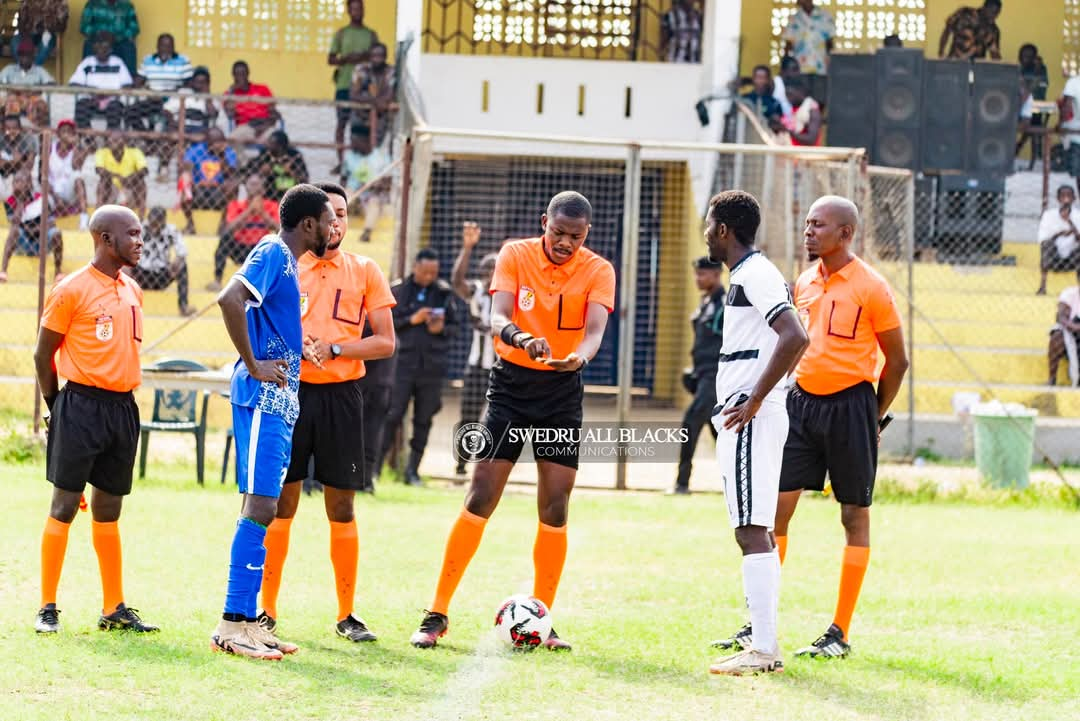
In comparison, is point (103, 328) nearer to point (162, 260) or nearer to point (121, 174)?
point (162, 260)

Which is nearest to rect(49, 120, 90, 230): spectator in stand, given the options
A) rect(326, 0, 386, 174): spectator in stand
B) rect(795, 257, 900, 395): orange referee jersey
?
rect(326, 0, 386, 174): spectator in stand

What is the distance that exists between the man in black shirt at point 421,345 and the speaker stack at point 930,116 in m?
7.00

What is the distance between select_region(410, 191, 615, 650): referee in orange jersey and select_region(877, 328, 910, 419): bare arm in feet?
4.38

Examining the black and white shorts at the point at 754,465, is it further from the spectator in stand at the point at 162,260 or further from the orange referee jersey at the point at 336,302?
the spectator in stand at the point at 162,260

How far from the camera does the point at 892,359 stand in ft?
25.7

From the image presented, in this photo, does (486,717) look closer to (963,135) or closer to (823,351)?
(823,351)

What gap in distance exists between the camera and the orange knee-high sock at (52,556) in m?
7.40

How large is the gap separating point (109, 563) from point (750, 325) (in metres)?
3.11

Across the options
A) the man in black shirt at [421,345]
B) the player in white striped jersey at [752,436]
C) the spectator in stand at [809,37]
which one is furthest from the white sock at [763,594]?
the spectator in stand at [809,37]

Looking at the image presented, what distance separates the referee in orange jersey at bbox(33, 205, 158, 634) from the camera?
7445mm

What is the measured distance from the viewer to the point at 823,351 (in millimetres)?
7848

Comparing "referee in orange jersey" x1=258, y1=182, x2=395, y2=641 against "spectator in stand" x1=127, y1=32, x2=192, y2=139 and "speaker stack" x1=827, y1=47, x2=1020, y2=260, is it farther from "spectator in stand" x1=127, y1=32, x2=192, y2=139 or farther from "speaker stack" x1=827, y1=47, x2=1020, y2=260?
"spectator in stand" x1=127, y1=32, x2=192, y2=139

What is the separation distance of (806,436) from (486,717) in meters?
2.44

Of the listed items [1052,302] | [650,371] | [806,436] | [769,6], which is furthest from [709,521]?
[769,6]
